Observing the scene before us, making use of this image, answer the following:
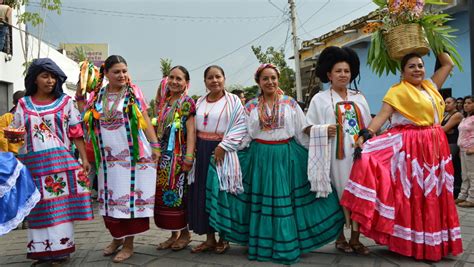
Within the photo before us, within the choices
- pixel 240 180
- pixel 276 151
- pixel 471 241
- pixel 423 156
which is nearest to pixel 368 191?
pixel 423 156

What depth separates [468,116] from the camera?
673 cm

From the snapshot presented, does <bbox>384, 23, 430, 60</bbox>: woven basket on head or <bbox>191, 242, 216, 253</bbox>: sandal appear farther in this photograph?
<bbox>191, 242, 216, 253</bbox>: sandal

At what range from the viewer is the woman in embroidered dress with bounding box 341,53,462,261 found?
3.65 m

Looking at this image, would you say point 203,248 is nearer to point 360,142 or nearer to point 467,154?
point 360,142

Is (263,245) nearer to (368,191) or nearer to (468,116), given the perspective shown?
(368,191)

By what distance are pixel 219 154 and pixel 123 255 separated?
126 cm

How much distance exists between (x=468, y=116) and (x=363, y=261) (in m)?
4.12

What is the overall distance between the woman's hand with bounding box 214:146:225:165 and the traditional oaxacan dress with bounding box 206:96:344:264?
0.11 meters

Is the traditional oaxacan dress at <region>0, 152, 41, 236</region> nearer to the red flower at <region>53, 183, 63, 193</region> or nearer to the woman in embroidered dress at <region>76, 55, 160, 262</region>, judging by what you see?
the red flower at <region>53, 183, 63, 193</region>

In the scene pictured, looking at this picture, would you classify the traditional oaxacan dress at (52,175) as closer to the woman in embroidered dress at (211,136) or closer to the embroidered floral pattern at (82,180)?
the embroidered floral pattern at (82,180)

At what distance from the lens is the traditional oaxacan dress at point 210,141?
395 centimetres

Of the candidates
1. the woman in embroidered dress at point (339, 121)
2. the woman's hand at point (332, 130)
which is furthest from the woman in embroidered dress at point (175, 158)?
the woman's hand at point (332, 130)

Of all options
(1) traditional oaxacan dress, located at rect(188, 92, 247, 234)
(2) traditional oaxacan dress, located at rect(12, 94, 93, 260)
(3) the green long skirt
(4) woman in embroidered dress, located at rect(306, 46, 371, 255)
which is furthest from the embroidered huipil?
(4) woman in embroidered dress, located at rect(306, 46, 371, 255)

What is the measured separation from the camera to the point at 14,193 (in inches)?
135
